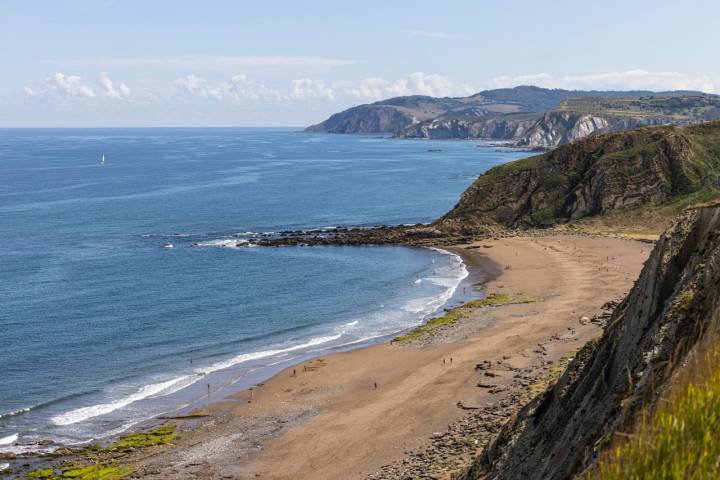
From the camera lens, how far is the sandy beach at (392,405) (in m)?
34.0

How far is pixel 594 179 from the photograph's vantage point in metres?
111

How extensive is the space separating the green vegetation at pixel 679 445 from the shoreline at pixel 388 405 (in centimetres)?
2418

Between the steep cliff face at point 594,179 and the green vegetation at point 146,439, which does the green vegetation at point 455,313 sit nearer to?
the green vegetation at point 146,439

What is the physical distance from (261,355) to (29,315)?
24537mm

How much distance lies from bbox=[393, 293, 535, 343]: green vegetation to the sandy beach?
3.92 ft

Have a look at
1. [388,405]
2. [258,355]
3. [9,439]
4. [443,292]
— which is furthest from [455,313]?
[9,439]

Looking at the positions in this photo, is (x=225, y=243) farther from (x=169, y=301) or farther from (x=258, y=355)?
(x=258, y=355)

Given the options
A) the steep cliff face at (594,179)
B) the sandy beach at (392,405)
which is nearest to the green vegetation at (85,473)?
the sandy beach at (392,405)

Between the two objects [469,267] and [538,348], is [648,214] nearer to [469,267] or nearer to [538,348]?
[469,267]

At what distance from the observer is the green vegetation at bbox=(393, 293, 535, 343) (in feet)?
190

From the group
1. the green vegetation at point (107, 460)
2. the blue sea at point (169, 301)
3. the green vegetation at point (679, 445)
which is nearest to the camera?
the green vegetation at point (679, 445)

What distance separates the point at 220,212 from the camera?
5320 inches

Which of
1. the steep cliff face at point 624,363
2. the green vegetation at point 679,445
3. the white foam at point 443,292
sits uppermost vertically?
the green vegetation at point 679,445

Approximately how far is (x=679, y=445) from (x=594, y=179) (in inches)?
4337
